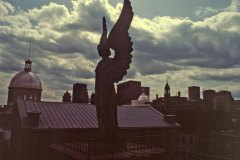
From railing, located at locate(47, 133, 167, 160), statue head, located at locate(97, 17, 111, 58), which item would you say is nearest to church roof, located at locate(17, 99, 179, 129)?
railing, located at locate(47, 133, 167, 160)

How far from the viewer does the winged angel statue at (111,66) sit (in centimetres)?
1242

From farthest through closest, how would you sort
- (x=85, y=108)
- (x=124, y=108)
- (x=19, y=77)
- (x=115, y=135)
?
(x=19, y=77), (x=124, y=108), (x=85, y=108), (x=115, y=135)

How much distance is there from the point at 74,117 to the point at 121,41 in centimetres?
937

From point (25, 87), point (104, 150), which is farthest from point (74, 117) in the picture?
point (25, 87)

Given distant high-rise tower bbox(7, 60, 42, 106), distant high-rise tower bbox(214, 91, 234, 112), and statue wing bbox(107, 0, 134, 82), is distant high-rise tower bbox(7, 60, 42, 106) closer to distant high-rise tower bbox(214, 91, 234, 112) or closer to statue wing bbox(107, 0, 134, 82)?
statue wing bbox(107, 0, 134, 82)

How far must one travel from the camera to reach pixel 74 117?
19.8 m

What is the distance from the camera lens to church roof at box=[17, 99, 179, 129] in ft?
59.3

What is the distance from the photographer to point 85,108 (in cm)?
2216

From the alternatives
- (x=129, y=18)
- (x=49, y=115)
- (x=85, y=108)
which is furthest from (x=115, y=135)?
(x=85, y=108)

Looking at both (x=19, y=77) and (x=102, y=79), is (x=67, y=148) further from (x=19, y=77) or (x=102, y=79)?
(x=19, y=77)

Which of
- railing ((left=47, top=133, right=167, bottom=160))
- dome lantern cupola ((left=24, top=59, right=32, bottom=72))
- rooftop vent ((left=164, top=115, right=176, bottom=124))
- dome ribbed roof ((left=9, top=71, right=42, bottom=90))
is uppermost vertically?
dome lantern cupola ((left=24, top=59, right=32, bottom=72))

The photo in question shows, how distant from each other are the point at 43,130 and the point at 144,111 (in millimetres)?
12498

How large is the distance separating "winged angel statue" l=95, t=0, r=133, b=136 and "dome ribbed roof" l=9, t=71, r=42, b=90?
40722mm

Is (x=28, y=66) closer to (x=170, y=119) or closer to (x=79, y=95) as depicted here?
(x=79, y=95)
